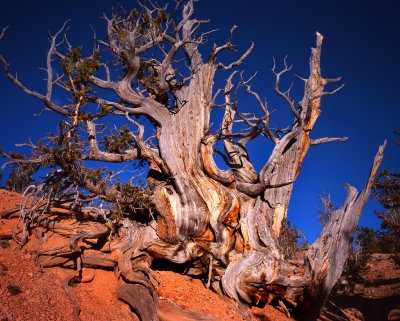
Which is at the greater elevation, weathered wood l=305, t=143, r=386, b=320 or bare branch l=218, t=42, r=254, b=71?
bare branch l=218, t=42, r=254, b=71

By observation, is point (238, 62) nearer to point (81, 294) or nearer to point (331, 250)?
point (331, 250)

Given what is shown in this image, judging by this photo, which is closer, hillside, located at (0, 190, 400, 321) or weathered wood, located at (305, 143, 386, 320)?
hillside, located at (0, 190, 400, 321)

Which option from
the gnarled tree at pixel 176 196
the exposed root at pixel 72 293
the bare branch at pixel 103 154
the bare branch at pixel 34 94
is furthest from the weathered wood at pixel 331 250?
the bare branch at pixel 34 94

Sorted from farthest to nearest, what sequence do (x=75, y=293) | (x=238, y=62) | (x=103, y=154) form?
(x=238, y=62)
(x=103, y=154)
(x=75, y=293)

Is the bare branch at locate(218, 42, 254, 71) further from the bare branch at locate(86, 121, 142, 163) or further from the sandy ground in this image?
the sandy ground

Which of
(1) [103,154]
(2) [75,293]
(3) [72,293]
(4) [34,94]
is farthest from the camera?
(1) [103,154]

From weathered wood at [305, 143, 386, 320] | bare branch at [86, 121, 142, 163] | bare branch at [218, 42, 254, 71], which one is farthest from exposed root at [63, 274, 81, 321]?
bare branch at [218, 42, 254, 71]

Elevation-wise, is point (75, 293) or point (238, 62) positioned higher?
point (238, 62)

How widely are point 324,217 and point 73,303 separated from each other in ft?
46.7

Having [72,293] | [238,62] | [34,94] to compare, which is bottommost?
[72,293]

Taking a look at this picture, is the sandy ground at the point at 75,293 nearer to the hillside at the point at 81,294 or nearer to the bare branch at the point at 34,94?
the hillside at the point at 81,294

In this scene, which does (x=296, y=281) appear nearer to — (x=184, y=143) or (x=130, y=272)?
(x=130, y=272)

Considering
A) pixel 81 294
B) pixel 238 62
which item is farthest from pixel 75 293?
pixel 238 62

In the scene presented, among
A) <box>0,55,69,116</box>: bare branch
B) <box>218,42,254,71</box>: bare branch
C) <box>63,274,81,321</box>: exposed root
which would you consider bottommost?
<box>63,274,81,321</box>: exposed root
